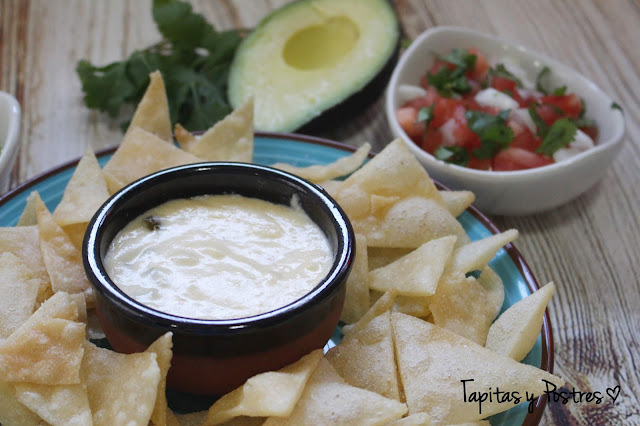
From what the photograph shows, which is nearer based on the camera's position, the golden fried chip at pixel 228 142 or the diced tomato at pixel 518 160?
the golden fried chip at pixel 228 142

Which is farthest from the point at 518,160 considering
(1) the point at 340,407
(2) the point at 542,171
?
(1) the point at 340,407

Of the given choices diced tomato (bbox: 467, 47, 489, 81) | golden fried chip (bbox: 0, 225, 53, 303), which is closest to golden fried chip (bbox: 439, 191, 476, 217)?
diced tomato (bbox: 467, 47, 489, 81)

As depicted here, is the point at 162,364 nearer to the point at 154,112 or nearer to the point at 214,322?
the point at 214,322

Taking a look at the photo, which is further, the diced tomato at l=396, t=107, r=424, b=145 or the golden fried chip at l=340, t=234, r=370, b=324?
the diced tomato at l=396, t=107, r=424, b=145

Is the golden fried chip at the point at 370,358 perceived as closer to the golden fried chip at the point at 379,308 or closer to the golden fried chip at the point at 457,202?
the golden fried chip at the point at 379,308

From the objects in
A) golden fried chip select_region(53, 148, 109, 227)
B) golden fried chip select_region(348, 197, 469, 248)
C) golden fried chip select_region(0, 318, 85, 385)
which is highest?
golden fried chip select_region(0, 318, 85, 385)

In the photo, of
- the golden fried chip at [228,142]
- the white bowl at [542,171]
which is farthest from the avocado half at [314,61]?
the golden fried chip at [228,142]

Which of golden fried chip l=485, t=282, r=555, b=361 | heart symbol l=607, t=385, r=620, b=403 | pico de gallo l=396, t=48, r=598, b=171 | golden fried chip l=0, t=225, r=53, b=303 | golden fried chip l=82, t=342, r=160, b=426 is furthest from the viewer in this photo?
pico de gallo l=396, t=48, r=598, b=171

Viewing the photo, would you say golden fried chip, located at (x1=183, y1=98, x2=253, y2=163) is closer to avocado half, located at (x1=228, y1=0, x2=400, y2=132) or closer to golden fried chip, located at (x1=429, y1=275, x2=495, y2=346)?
A: avocado half, located at (x1=228, y1=0, x2=400, y2=132)
